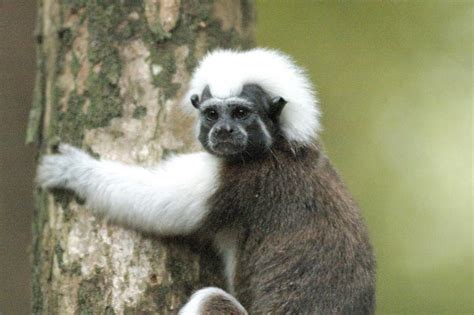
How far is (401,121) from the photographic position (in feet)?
38.4

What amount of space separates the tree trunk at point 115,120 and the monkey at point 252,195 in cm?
15

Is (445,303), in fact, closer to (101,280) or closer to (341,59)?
(341,59)

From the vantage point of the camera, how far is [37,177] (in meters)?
6.16

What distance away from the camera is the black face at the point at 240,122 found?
5793 millimetres

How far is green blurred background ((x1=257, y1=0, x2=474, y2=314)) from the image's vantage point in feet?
35.9

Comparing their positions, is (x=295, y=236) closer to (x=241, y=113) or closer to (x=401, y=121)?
(x=241, y=113)

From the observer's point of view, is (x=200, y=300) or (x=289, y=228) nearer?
(x=200, y=300)

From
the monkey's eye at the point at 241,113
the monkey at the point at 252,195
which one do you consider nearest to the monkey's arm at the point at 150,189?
the monkey at the point at 252,195

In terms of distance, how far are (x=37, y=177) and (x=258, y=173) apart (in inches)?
68.4

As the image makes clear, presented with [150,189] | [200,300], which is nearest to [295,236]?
[200,300]

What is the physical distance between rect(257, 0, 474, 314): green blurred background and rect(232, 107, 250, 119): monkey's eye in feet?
16.2

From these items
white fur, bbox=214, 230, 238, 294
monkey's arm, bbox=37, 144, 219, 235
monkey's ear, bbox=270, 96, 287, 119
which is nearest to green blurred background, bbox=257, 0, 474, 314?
monkey's ear, bbox=270, 96, 287, 119

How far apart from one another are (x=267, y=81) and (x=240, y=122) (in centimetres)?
40

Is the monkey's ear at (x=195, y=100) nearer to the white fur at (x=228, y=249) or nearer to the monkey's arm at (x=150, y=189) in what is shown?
the monkey's arm at (x=150, y=189)
